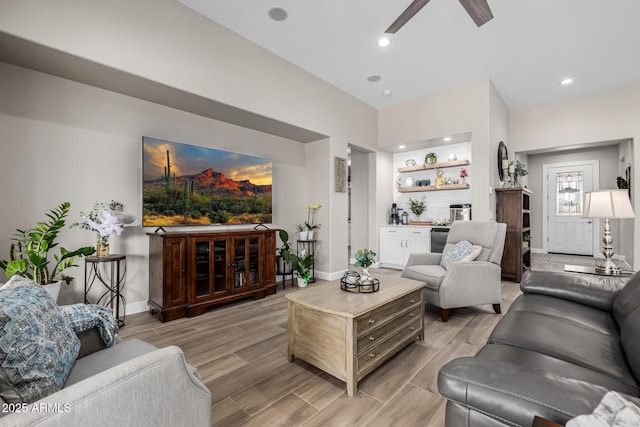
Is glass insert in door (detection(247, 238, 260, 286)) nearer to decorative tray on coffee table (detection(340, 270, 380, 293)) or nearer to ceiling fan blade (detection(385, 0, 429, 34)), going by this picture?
decorative tray on coffee table (detection(340, 270, 380, 293))

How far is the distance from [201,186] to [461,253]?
318 cm

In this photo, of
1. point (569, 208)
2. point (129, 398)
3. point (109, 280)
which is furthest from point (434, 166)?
point (129, 398)

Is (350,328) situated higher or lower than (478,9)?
lower

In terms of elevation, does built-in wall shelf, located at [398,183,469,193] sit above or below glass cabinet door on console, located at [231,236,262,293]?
above

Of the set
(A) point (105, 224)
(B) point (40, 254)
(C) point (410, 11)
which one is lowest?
(B) point (40, 254)

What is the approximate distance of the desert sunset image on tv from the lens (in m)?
3.20

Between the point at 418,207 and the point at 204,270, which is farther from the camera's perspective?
the point at 418,207

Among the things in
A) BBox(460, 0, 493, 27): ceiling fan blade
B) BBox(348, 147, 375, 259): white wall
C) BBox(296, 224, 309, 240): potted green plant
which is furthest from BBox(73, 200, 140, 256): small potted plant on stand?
BBox(348, 147, 375, 259): white wall

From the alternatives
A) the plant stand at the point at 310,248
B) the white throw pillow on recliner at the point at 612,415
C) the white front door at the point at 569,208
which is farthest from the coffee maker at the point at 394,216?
the white throw pillow on recliner at the point at 612,415

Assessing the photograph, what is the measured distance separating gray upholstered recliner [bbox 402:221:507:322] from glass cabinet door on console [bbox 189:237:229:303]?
214cm

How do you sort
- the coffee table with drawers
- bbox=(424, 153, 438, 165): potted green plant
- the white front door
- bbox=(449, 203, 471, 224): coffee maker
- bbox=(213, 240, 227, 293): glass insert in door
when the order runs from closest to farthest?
the coffee table with drawers, bbox=(213, 240, 227, 293): glass insert in door, bbox=(449, 203, 471, 224): coffee maker, bbox=(424, 153, 438, 165): potted green plant, the white front door

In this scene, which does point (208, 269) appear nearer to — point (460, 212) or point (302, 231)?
point (302, 231)

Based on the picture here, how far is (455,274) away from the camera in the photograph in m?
2.90

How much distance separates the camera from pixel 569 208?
7039 mm
